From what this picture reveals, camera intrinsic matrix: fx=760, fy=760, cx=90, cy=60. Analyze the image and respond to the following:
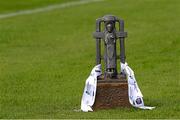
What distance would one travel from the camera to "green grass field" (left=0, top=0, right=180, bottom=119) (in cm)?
1157

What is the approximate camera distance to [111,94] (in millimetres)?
10703

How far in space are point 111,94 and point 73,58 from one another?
25.9 ft

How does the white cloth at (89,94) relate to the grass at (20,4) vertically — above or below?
below

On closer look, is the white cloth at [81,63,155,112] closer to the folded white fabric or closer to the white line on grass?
the folded white fabric

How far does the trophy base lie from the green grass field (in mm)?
137

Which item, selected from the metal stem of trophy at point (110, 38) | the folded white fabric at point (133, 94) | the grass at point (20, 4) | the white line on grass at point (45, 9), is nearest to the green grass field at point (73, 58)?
the folded white fabric at point (133, 94)

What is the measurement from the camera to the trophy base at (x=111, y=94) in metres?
10.7

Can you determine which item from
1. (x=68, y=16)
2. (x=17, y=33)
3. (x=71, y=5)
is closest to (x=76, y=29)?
(x=17, y=33)

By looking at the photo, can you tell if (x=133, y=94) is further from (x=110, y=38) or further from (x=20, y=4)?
(x=20, y=4)

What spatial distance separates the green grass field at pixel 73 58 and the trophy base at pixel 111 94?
137 millimetres

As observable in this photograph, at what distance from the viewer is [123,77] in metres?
10.9

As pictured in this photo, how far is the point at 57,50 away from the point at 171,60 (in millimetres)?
3716

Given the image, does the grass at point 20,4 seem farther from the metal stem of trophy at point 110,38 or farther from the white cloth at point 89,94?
the white cloth at point 89,94

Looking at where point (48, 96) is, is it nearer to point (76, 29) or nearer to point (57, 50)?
point (57, 50)
